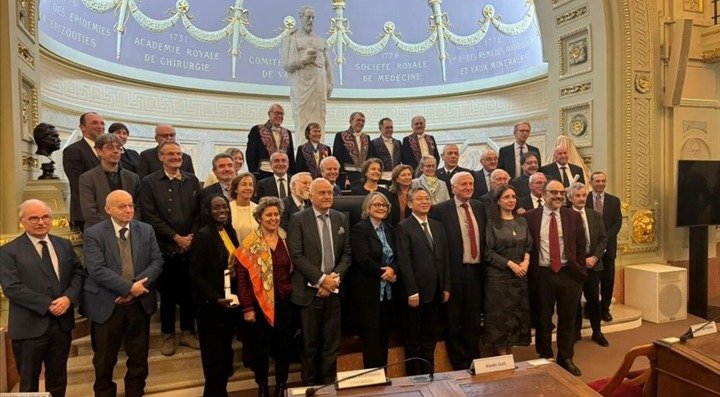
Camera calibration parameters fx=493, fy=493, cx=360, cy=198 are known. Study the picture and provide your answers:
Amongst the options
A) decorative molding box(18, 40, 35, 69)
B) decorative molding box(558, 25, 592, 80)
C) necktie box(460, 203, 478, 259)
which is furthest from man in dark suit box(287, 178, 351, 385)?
decorative molding box(558, 25, 592, 80)

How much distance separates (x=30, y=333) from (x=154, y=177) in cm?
120

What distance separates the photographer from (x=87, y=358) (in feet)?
11.3

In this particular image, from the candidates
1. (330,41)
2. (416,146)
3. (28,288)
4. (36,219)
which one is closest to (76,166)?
(36,219)

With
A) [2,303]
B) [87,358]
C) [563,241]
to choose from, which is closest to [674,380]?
[563,241]

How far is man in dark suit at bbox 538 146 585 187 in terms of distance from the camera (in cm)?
491

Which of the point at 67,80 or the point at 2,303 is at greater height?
the point at 67,80

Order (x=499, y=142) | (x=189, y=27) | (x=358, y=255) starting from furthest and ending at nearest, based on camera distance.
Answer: (x=499, y=142)
(x=189, y=27)
(x=358, y=255)

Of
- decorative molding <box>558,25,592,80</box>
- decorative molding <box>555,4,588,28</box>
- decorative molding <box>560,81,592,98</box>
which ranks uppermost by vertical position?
decorative molding <box>555,4,588,28</box>

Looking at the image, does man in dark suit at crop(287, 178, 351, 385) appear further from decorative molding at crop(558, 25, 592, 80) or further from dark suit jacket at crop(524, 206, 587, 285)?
decorative molding at crop(558, 25, 592, 80)

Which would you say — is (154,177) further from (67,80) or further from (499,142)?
(499,142)

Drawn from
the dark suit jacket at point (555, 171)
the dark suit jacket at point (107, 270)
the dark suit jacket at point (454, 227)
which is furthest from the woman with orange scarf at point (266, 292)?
the dark suit jacket at point (555, 171)

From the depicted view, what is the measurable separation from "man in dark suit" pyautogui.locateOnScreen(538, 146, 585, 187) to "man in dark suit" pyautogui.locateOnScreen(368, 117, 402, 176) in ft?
4.90

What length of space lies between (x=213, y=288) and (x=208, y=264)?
153mm

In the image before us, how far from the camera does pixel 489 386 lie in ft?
6.97
